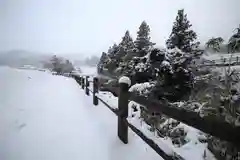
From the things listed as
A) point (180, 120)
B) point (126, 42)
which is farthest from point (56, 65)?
point (180, 120)

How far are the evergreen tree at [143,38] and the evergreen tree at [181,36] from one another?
256 inches

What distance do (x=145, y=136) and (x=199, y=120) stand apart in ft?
3.16

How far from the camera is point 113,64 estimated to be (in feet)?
86.6

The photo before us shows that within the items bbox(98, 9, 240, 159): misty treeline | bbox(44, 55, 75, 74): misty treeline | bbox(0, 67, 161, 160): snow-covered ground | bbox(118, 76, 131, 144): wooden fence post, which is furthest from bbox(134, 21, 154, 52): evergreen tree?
bbox(44, 55, 75, 74): misty treeline

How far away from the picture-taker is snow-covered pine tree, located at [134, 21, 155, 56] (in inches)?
779

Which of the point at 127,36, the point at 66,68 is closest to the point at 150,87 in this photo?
the point at 127,36

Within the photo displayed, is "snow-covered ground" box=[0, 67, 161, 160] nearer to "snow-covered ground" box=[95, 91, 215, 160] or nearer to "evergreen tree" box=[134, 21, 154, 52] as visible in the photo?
"snow-covered ground" box=[95, 91, 215, 160]

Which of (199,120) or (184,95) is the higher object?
(199,120)

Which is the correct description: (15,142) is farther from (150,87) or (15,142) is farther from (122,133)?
(150,87)

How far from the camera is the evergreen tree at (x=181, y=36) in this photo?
1244 centimetres

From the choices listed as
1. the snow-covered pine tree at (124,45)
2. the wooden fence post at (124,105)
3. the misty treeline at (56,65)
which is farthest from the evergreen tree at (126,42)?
the misty treeline at (56,65)

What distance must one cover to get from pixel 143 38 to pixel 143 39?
130mm

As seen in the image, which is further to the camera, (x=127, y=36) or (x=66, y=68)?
(x=66, y=68)

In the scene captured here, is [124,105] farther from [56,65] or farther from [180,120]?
[56,65]
